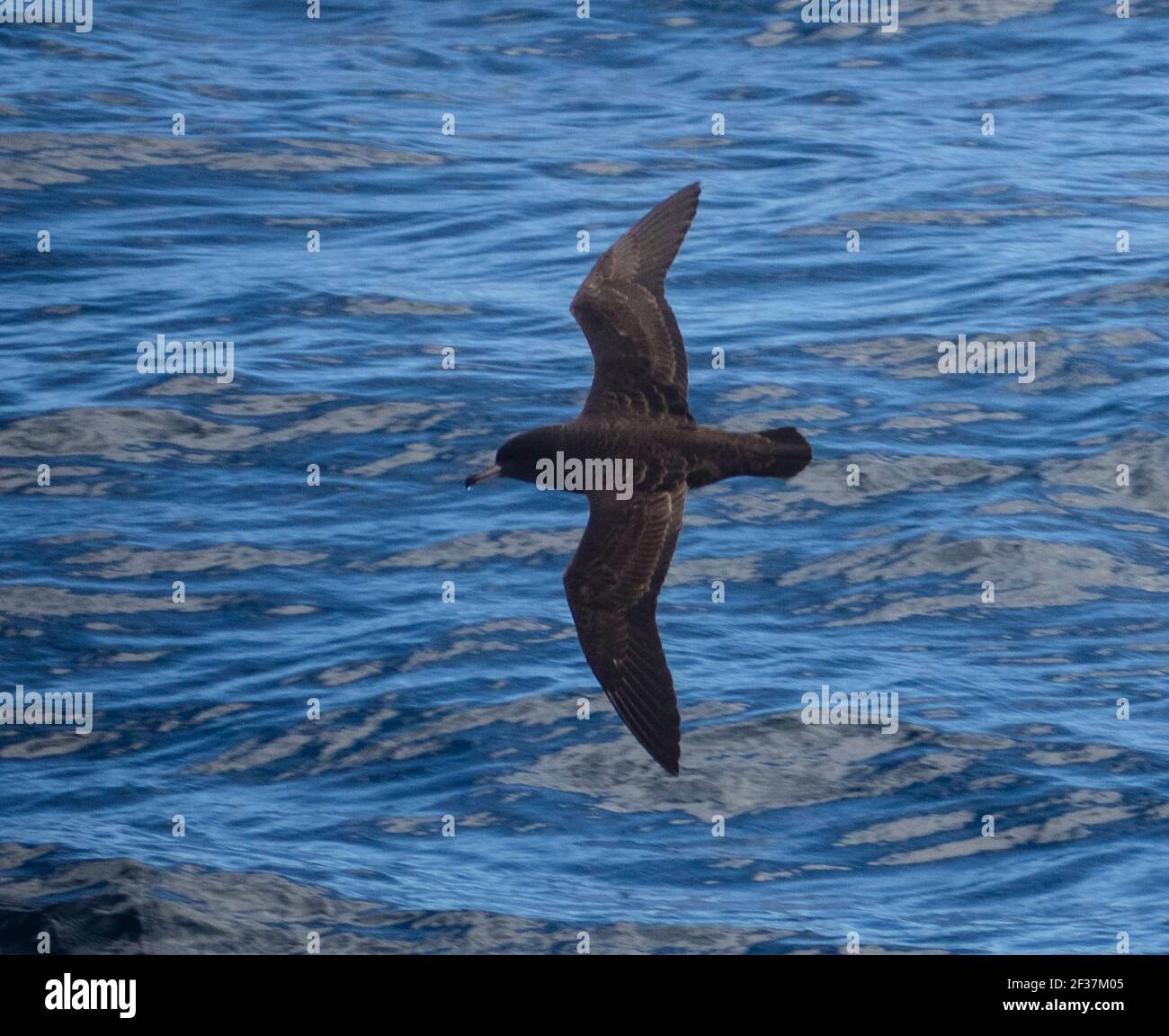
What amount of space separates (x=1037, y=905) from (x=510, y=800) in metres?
4.25

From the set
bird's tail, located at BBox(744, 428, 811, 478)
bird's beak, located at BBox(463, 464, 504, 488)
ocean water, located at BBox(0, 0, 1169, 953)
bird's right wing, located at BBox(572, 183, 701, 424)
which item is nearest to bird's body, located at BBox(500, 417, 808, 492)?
bird's tail, located at BBox(744, 428, 811, 478)

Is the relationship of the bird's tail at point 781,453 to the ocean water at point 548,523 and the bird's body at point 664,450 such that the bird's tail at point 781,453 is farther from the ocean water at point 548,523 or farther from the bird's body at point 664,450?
the ocean water at point 548,523

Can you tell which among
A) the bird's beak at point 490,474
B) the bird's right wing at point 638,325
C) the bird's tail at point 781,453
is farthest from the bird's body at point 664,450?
the bird's right wing at point 638,325

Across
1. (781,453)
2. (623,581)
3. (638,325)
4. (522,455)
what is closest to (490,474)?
(522,455)

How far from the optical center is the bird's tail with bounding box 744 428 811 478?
1201 cm

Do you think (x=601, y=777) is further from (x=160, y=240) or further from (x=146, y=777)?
(x=160, y=240)

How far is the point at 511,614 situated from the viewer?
59.6ft

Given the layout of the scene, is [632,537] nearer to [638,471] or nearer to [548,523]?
[638,471]

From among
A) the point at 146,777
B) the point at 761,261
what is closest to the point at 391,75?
the point at 761,261

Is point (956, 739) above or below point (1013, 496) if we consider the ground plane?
below

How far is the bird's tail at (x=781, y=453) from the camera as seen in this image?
12.0m

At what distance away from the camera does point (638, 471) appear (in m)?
12.6

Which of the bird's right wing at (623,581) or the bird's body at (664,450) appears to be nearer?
the bird's body at (664,450)
